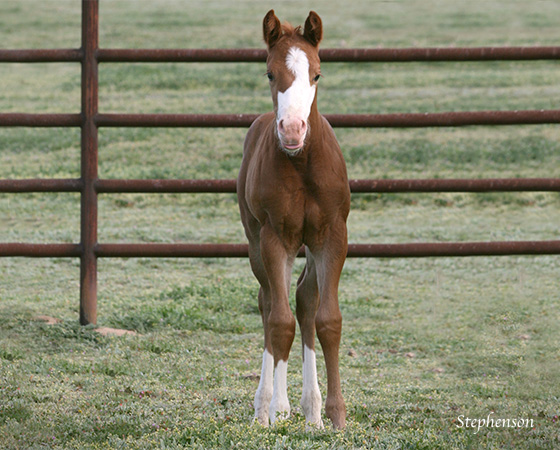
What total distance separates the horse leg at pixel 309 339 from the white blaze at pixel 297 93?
867mm

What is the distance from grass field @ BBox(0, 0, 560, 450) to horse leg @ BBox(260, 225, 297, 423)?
0.48ft

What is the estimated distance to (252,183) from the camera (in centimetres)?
361

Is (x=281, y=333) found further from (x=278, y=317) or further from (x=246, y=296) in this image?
(x=246, y=296)

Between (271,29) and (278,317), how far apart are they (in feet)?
3.98

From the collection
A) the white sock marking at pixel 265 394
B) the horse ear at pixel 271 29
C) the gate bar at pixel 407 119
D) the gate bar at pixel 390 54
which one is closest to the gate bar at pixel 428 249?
the gate bar at pixel 407 119

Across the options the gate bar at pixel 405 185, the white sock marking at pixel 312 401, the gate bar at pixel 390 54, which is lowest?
the white sock marking at pixel 312 401

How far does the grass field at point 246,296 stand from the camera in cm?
376

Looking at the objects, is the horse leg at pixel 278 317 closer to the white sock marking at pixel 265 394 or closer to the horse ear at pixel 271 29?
the white sock marking at pixel 265 394

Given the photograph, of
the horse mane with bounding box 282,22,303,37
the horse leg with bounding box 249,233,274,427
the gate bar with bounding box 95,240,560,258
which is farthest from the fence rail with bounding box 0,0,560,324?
the horse mane with bounding box 282,22,303,37

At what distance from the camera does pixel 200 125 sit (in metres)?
5.35

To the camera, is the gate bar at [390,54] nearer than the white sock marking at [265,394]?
No

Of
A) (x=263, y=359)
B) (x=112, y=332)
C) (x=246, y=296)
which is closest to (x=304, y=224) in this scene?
(x=263, y=359)

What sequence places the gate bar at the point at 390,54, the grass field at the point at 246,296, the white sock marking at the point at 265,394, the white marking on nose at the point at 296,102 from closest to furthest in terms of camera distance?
the white marking on nose at the point at 296,102 → the white sock marking at the point at 265,394 → the grass field at the point at 246,296 → the gate bar at the point at 390,54

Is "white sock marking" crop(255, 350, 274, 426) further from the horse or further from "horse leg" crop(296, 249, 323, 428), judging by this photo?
"horse leg" crop(296, 249, 323, 428)
